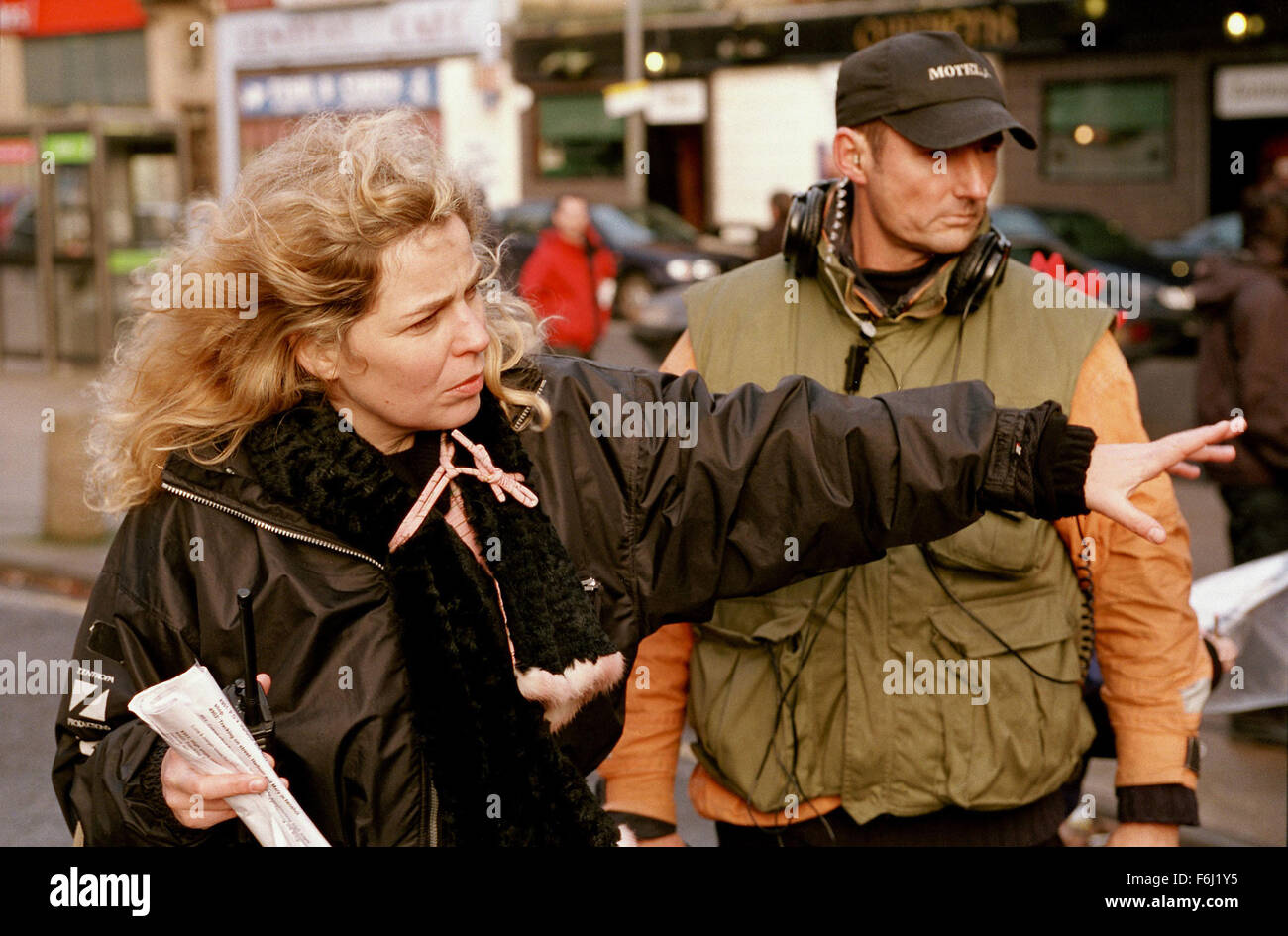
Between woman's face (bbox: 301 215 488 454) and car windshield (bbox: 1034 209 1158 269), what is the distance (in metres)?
15.6

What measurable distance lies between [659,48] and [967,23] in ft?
19.4

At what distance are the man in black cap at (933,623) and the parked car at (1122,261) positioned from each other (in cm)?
1029

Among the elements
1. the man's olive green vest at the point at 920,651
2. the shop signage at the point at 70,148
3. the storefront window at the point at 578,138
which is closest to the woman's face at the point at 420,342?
the man's olive green vest at the point at 920,651

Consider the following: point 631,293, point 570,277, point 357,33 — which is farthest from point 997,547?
point 357,33

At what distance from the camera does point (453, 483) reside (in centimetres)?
225

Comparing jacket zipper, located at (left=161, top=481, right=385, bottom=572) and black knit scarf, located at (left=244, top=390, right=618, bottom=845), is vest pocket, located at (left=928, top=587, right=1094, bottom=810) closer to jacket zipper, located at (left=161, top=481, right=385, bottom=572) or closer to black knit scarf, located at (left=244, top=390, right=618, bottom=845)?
black knit scarf, located at (left=244, top=390, right=618, bottom=845)

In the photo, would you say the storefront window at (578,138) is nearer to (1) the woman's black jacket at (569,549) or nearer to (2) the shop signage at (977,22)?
(2) the shop signage at (977,22)

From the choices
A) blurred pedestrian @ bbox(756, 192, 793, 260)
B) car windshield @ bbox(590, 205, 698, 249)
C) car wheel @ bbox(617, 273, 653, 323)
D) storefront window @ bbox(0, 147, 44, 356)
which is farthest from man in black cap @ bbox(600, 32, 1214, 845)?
car windshield @ bbox(590, 205, 698, 249)

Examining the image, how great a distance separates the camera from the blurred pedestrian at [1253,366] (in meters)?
5.73

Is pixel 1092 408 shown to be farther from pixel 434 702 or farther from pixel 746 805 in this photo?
pixel 434 702

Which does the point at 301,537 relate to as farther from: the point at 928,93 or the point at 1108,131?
the point at 1108,131

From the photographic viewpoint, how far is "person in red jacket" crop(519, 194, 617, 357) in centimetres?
1049

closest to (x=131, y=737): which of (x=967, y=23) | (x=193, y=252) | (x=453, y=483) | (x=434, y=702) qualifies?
(x=434, y=702)
